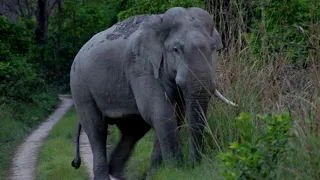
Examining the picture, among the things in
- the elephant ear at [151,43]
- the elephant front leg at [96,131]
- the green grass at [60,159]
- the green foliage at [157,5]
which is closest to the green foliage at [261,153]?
the elephant ear at [151,43]

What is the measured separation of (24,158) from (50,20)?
34.2 meters

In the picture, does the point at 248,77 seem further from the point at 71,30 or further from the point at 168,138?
the point at 71,30

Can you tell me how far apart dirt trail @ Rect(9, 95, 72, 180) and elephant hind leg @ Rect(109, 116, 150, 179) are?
181 centimetres

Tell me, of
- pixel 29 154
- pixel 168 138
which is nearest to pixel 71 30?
pixel 29 154

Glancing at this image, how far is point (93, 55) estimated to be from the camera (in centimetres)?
1038

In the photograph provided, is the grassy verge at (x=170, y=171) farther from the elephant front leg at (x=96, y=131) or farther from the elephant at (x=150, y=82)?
the elephant front leg at (x=96, y=131)

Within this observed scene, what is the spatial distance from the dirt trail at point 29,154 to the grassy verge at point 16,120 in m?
0.16

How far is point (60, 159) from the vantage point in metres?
13.3

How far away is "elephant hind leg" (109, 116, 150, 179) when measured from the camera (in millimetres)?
Answer: 10812

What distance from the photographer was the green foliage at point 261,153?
5863 millimetres

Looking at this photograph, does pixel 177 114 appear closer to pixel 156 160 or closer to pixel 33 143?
pixel 156 160

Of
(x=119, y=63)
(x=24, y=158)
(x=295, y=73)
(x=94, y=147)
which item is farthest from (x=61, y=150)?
(x=295, y=73)

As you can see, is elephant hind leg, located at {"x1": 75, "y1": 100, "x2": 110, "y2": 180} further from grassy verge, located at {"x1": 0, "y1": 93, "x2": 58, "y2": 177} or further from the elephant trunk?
grassy verge, located at {"x1": 0, "y1": 93, "x2": 58, "y2": 177}

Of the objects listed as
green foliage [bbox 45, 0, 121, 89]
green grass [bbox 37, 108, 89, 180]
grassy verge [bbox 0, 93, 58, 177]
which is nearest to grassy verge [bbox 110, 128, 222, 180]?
green grass [bbox 37, 108, 89, 180]
